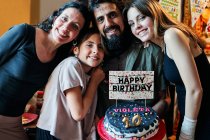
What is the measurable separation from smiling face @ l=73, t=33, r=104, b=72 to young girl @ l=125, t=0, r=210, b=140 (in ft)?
0.56

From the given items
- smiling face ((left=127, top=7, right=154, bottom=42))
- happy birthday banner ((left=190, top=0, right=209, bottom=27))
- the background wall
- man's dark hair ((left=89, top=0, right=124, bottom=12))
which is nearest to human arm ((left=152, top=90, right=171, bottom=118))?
smiling face ((left=127, top=7, right=154, bottom=42))

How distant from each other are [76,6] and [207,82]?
0.68 m

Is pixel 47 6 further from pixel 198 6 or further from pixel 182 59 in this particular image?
pixel 182 59

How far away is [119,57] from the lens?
132 centimetres

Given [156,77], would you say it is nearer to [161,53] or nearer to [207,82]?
[161,53]

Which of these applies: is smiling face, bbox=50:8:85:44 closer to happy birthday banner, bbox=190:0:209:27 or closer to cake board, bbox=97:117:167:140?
cake board, bbox=97:117:167:140

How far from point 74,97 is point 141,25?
1.39 ft

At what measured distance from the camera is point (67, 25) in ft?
3.93

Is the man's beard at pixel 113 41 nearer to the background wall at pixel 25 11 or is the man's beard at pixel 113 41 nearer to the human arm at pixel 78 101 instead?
the human arm at pixel 78 101

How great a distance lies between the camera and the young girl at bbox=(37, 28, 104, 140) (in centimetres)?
112

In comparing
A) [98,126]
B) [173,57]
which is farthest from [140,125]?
[173,57]

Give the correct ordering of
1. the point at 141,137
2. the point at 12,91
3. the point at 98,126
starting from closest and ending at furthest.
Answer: the point at 141,137 → the point at 98,126 → the point at 12,91

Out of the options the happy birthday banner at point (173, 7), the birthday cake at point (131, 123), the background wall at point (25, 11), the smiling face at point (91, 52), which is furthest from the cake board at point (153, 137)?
the happy birthday banner at point (173, 7)

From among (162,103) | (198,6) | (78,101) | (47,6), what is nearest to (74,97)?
(78,101)
